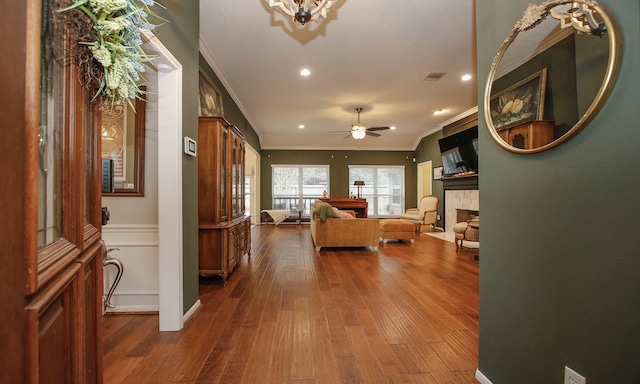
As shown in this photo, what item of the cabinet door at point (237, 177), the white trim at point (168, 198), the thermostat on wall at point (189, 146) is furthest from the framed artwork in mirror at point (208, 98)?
→ the white trim at point (168, 198)

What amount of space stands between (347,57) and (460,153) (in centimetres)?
442

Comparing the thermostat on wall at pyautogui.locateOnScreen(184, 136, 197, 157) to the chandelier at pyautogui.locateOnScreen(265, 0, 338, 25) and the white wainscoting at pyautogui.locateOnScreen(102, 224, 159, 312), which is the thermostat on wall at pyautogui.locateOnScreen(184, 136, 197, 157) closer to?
the white wainscoting at pyautogui.locateOnScreen(102, 224, 159, 312)

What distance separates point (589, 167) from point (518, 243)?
468 millimetres

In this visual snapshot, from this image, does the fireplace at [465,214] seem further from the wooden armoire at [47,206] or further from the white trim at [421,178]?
the wooden armoire at [47,206]

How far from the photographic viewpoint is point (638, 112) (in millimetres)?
843

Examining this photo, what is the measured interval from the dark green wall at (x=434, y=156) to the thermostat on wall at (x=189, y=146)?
7.60 metres

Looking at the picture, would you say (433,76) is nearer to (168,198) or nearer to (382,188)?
(168,198)

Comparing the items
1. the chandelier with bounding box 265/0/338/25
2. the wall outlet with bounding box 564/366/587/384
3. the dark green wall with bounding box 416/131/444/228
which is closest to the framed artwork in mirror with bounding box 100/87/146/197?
the chandelier with bounding box 265/0/338/25

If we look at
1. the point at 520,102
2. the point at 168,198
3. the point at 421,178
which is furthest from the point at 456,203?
the point at 168,198

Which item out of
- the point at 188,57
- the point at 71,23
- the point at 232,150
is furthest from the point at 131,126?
the point at 71,23

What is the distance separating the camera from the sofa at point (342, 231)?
514cm

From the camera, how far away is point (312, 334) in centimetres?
208

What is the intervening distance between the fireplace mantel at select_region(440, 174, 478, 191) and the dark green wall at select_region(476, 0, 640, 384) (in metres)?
5.63

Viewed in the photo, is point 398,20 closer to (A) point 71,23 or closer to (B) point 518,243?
(B) point 518,243
